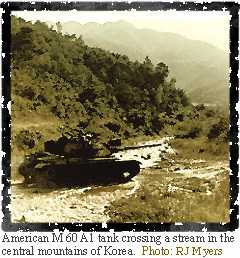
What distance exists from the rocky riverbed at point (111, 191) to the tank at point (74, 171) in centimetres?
3

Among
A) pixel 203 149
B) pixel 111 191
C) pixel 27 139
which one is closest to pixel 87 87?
pixel 27 139

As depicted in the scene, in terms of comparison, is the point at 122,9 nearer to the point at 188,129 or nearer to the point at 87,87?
the point at 87,87

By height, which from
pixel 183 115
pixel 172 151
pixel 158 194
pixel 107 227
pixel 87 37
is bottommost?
pixel 107 227

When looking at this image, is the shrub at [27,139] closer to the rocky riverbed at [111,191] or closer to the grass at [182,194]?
the rocky riverbed at [111,191]

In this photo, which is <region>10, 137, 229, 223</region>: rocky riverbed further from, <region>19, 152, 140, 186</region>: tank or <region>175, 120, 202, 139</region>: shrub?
<region>175, 120, 202, 139</region>: shrub

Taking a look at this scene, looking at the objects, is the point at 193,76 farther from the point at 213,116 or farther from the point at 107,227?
the point at 107,227

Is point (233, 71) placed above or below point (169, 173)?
above

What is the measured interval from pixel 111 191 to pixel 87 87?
587mm

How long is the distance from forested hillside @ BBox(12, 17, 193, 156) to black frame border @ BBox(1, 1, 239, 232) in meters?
0.05

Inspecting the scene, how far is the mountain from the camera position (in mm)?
2855

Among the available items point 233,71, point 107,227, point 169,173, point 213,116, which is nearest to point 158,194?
point 169,173

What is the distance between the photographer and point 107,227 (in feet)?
9.29

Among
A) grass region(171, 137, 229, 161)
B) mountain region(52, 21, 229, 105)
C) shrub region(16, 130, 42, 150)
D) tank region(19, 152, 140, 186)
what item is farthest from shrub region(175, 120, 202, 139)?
shrub region(16, 130, 42, 150)

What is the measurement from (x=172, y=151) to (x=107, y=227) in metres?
0.54
